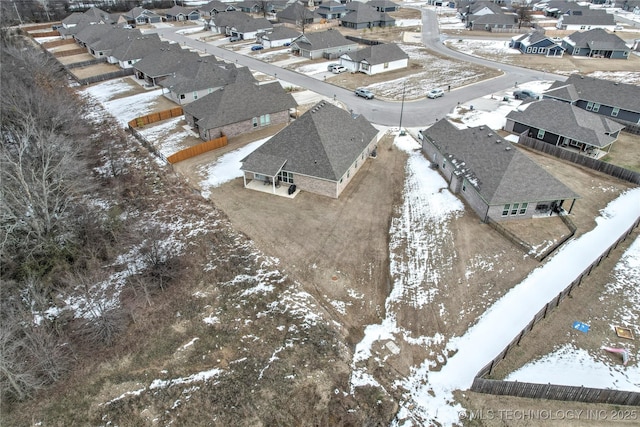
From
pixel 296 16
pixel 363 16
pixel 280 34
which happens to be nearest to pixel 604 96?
pixel 280 34

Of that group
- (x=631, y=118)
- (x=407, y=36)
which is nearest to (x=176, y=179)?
(x=631, y=118)

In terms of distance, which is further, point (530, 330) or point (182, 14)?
point (182, 14)

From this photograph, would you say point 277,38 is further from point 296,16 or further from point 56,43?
point 56,43

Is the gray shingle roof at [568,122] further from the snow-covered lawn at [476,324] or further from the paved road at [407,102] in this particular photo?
the paved road at [407,102]

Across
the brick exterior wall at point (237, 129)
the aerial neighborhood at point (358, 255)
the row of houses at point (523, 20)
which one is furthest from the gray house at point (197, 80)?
the row of houses at point (523, 20)

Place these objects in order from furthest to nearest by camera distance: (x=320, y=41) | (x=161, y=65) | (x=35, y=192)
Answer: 1. (x=320, y=41)
2. (x=161, y=65)
3. (x=35, y=192)

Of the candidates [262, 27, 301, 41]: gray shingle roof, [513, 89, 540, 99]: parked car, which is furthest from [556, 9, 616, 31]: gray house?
[262, 27, 301, 41]: gray shingle roof
